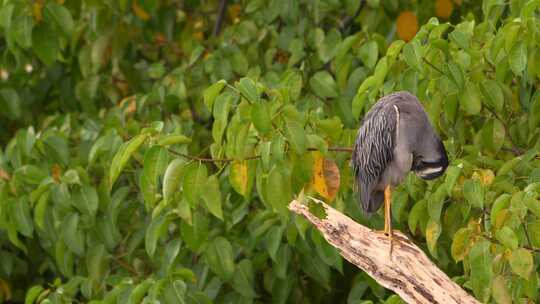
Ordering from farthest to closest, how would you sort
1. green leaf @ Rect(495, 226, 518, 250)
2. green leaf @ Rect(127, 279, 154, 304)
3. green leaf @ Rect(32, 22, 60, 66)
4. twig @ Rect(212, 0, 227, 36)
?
twig @ Rect(212, 0, 227, 36) < green leaf @ Rect(32, 22, 60, 66) < green leaf @ Rect(127, 279, 154, 304) < green leaf @ Rect(495, 226, 518, 250)

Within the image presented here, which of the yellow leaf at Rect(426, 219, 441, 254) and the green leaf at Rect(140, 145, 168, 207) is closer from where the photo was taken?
the green leaf at Rect(140, 145, 168, 207)

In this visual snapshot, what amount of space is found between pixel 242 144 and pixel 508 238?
0.91 meters

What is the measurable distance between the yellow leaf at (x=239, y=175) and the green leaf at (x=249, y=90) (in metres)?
0.27

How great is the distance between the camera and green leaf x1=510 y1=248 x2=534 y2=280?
3424 mm

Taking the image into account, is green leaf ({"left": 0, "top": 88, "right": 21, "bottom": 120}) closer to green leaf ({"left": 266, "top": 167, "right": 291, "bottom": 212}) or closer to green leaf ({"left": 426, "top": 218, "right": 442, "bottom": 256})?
green leaf ({"left": 266, "top": 167, "right": 291, "bottom": 212})

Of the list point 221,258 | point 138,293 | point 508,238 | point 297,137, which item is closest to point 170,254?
point 221,258

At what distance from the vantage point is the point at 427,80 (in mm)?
4059

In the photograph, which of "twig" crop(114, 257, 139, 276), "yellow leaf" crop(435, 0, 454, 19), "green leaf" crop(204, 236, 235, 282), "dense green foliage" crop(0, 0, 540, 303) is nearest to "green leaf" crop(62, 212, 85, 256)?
"dense green foliage" crop(0, 0, 540, 303)

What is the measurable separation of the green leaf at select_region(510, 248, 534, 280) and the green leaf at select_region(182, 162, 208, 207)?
1.05 m

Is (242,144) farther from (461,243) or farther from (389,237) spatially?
A: (461,243)

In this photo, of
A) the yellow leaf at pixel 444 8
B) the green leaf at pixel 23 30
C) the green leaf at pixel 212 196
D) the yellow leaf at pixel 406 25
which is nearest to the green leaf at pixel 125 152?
the green leaf at pixel 212 196

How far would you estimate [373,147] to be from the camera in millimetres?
3674

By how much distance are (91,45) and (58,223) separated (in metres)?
1.45

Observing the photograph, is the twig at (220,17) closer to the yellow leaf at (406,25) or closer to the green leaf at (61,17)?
the green leaf at (61,17)
